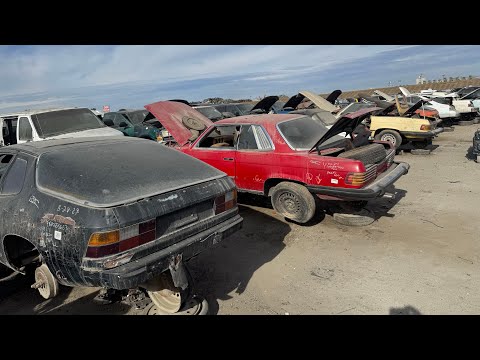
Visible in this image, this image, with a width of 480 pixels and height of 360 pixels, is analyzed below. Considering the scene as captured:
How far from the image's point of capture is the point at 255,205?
5.98 metres

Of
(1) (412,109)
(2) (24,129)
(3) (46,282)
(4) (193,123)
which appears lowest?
(3) (46,282)

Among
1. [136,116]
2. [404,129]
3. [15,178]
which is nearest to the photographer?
[15,178]

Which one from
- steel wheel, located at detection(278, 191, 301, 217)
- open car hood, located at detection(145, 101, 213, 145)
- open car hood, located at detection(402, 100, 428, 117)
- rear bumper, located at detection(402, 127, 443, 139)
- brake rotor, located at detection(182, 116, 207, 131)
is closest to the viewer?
steel wheel, located at detection(278, 191, 301, 217)

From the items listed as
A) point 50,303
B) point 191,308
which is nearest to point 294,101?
point 191,308

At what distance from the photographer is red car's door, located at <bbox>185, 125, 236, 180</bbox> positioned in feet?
17.9

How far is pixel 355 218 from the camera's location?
4832 mm

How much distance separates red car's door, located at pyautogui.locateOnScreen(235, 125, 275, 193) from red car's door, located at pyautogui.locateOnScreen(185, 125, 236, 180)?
160 mm

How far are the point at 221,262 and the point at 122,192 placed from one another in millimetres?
1878

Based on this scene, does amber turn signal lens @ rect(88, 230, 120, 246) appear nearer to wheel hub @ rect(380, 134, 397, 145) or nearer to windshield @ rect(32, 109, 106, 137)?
windshield @ rect(32, 109, 106, 137)

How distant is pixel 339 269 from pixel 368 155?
196 centimetres

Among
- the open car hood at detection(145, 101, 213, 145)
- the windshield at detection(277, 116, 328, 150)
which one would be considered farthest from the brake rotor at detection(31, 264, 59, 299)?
the open car hood at detection(145, 101, 213, 145)

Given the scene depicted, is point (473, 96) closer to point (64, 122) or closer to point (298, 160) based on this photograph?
point (298, 160)

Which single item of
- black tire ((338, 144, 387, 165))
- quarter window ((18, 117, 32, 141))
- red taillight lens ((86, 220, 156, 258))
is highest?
quarter window ((18, 117, 32, 141))

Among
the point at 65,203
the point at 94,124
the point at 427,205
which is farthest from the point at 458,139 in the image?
the point at 65,203
